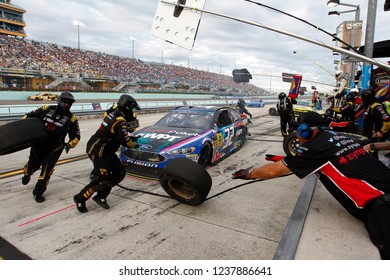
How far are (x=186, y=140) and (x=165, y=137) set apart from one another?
1.44ft

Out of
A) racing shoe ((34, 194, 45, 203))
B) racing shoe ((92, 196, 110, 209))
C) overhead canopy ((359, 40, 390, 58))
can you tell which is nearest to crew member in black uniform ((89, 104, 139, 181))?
racing shoe ((92, 196, 110, 209))

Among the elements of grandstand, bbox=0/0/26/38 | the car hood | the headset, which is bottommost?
the car hood

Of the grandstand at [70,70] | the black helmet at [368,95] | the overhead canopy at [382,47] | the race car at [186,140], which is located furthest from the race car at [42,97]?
the black helmet at [368,95]

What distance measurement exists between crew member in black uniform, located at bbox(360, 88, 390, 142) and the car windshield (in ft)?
11.3

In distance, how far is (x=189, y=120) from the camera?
20.9 ft

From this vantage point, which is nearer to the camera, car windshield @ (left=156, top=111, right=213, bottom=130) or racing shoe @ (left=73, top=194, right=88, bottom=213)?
racing shoe @ (left=73, top=194, right=88, bottom=213)

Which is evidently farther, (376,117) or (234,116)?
(234,116)

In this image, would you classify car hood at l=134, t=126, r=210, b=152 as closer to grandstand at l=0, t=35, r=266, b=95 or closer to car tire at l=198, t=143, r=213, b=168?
car tire at l=198, t=143, r=213, b=168

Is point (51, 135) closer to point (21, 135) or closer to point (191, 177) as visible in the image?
point (21, 135)

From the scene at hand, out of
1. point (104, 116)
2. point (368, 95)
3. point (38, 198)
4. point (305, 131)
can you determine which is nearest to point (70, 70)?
point (38, 198)

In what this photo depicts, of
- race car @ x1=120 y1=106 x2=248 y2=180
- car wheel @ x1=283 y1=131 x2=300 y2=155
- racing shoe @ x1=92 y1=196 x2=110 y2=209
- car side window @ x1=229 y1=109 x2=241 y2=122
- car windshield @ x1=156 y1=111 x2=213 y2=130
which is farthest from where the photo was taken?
car side window @ x1=229 y1=109 x2=241 y2=122

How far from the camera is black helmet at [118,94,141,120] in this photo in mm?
3785
